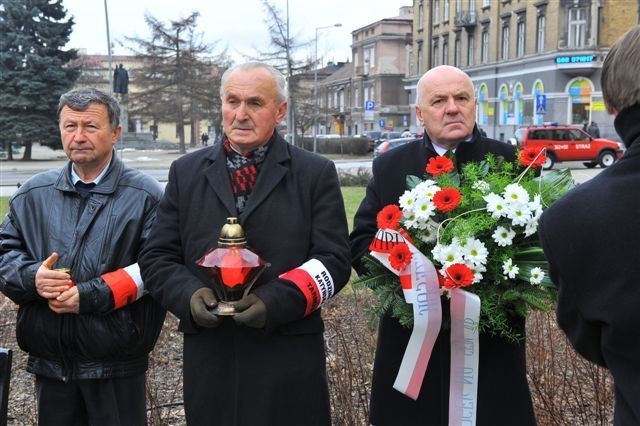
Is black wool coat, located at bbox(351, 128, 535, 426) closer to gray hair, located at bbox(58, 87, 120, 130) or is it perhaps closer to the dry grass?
the dry grass

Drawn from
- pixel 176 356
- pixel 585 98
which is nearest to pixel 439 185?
pixel 176 356

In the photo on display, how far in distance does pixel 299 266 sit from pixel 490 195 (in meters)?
0.74

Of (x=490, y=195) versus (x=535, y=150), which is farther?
(x=535, y=150)

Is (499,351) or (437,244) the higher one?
(437,244)

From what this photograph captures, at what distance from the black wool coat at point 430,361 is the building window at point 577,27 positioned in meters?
38.2

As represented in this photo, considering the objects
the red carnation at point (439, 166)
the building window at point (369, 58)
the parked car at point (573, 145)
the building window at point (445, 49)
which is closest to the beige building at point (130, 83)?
the red carnation at point (439, 166)

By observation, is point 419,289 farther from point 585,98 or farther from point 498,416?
point 585,98

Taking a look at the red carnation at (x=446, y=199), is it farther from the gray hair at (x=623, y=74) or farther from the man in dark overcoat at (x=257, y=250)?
the gray hair at (x=623, y=74)

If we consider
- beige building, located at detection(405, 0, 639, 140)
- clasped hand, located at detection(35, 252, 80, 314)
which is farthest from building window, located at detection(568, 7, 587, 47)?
clasped hand, located at detection(35, 252, 80, 314)

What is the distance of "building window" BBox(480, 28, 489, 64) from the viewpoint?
4766cm

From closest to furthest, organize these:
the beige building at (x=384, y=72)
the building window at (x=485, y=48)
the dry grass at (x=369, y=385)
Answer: the dry grass at (x=369, y=385) → the building window at (x=485, y=48) → the beige building at (x=384, y=72)

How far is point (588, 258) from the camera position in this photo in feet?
5.59

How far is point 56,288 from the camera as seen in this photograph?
108 inches

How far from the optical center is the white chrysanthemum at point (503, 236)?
7.90 ft
